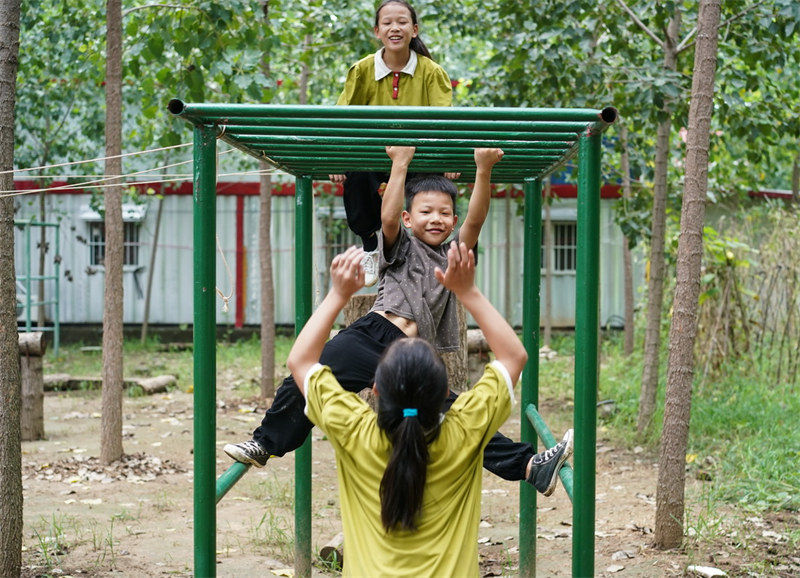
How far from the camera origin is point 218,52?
5215mm

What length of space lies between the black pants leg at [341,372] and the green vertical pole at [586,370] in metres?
0.64

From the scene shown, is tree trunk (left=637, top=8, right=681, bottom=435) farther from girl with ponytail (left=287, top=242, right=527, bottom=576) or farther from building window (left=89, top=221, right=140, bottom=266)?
building window (left=89, top=221, right=140, bottom=266)

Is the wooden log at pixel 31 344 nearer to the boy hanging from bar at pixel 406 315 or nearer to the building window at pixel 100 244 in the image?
the boy hanging from bar at pixel 406 315

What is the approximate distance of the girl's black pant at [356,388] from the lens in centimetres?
262

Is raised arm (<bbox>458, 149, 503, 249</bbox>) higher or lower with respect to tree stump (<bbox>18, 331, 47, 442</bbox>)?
higher

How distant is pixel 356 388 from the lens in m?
2.64

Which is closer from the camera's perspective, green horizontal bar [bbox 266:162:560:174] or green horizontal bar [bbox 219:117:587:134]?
green horizontal bar [bbox 219:117:587:134]

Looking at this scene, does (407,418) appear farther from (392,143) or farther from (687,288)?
(687,288)

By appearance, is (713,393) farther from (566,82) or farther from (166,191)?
(166,191)

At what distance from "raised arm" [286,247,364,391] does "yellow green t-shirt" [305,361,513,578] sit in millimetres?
101

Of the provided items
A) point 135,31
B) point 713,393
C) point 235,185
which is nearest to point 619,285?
point 235,185

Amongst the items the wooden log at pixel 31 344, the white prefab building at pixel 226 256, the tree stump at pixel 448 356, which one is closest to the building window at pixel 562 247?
the white prefab building at pixel 226 256

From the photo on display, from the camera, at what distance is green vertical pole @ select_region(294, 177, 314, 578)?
353cm

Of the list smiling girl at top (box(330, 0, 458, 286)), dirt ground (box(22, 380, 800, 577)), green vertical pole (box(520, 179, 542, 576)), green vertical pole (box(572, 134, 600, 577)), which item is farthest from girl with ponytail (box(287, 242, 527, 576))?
dirt ground (box(22, 380, 800, 577))
